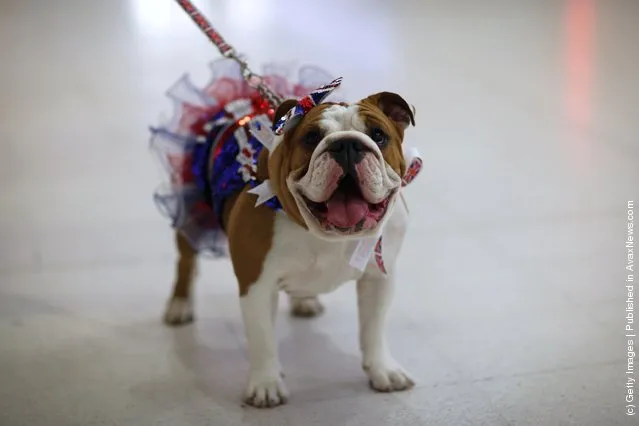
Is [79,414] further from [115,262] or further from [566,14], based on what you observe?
[566,14]

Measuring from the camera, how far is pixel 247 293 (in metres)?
1.95

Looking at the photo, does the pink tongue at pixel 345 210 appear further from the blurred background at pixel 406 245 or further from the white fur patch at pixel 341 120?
the blurred background at pixel 406 245

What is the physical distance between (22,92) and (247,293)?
8.92 feet

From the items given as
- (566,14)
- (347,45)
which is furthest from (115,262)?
(566,14)

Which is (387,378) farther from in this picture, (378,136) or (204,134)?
(204,134)

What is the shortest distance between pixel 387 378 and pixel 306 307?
44cm

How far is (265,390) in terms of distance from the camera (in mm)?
1999

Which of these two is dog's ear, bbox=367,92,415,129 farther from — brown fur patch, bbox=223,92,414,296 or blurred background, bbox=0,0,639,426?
blurred background, bbox=0,0,639,426

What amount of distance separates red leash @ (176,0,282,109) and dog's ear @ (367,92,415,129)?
31 centimetres

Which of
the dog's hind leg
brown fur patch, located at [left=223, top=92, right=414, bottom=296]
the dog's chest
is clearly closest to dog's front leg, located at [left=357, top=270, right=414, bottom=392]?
the dog's chest

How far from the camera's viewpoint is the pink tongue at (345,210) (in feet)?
5.59

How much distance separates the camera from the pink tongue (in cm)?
171

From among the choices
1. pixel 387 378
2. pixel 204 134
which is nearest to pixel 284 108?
pixel 204 134

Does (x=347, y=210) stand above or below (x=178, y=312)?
above
